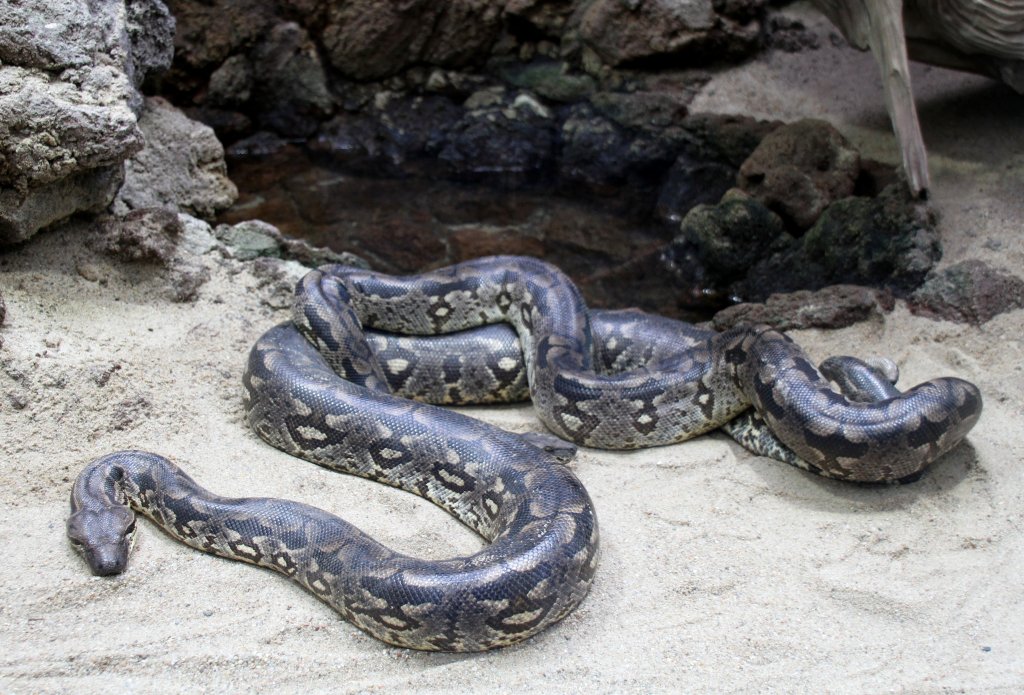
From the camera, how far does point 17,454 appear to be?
20.6ft

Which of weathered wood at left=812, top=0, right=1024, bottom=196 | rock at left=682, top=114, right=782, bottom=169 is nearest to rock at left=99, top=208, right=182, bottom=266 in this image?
weathered wood at left=812, top=0, right=1024, bottom=196

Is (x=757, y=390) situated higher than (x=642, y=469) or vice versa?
(x=757, y=390)

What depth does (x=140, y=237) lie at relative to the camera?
26.0ft

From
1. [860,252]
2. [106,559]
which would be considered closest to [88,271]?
[106,559]

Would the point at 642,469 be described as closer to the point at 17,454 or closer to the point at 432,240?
the point at 17,454

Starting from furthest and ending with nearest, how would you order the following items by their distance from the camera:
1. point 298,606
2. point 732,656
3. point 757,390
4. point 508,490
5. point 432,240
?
point 432,240 < point 757,390 < point 508,490 < point 298,606 < point 732,656

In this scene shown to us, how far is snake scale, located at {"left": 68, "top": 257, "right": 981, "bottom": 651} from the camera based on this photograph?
5305mm

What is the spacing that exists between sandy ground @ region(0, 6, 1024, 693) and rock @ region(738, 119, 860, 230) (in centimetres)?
176

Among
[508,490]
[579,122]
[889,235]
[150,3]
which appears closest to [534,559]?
[508,490]

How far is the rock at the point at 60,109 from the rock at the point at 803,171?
21.6 feet

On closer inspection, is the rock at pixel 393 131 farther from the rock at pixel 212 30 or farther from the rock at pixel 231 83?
the rock at pixel 212 30

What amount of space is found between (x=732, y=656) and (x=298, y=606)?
8.01 ft

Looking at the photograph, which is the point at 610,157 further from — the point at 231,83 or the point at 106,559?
the point at 106,559

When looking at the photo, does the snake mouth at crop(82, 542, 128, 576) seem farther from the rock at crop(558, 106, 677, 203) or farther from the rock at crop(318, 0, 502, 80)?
the rock at crop(318, 0, 502, 80)
